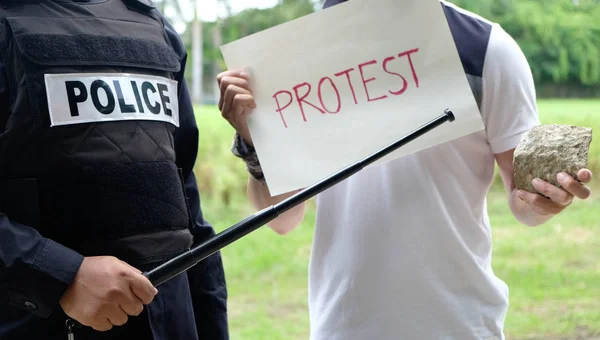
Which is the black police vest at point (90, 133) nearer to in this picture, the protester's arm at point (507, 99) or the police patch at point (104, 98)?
the police patch at point (104, 98)

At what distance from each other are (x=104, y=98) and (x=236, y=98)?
24cm

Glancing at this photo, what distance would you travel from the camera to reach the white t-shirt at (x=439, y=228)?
1360mm

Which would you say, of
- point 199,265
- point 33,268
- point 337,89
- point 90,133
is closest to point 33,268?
point 33,268

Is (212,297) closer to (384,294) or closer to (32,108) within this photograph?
(384,294)

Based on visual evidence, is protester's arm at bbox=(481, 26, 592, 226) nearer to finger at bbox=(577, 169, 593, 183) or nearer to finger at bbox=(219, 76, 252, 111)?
finger at bbox=(577, 169, 593, 183)

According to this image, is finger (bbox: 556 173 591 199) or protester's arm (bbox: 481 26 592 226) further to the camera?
protester's arm (bbox: 481 26 592 226)

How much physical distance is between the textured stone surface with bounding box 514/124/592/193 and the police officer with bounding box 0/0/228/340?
593 millimetres

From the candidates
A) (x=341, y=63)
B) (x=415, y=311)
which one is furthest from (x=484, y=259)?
(x=341, y=63)

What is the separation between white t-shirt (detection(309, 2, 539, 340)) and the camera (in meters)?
1.36

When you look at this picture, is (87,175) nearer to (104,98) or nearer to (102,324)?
(104,98)

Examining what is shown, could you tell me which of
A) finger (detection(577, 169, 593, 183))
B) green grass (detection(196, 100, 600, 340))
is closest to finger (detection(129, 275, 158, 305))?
finger (detection(577, 169, 593, 183))

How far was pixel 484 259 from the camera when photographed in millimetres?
1426

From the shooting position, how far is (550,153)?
125 cm

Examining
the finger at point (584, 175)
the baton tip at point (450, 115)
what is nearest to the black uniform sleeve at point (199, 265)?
the baton tip at point (450, 115)
